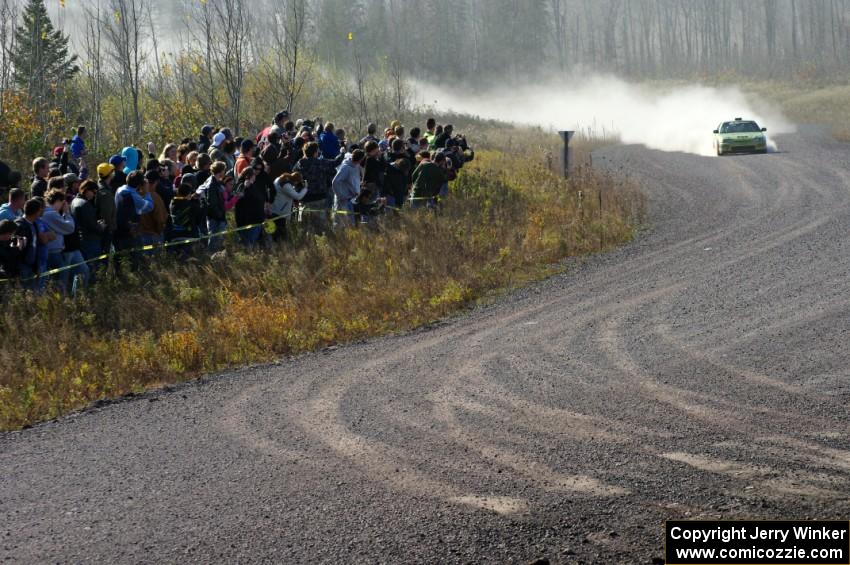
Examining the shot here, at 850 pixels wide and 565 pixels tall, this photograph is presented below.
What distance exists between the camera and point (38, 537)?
6.82 metres

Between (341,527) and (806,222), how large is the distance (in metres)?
16.5

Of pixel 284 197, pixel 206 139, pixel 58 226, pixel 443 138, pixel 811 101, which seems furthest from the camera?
pixel 811 101

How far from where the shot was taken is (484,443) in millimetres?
8344

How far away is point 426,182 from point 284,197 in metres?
3.47

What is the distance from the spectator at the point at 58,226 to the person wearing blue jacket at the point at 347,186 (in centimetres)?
512

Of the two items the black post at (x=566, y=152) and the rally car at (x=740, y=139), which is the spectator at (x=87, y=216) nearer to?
the black post at (x=566, y=152)

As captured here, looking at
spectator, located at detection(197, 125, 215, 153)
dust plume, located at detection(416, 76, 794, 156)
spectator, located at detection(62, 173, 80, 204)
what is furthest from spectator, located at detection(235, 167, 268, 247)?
dust plume, located at detection(416, 76, 794, 156)

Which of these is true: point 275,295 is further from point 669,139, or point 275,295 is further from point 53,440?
point 669,139

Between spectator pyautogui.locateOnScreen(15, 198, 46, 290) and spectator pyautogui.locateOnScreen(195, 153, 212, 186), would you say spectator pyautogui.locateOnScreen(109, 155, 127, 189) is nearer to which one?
spectator pyautogui.locateOnScreen(195, 153, 212, 186)

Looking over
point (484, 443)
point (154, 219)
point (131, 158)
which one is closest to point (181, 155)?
point (131, 158)

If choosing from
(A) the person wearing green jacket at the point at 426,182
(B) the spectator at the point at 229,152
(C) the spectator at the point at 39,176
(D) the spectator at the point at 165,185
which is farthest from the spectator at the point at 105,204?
(A) the person wearing green jacket at the point at 426,182

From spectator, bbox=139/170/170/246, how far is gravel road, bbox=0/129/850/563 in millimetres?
4318

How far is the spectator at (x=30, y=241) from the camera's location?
13.5 meters

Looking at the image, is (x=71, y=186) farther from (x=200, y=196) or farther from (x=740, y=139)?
(x=740, y=139)
